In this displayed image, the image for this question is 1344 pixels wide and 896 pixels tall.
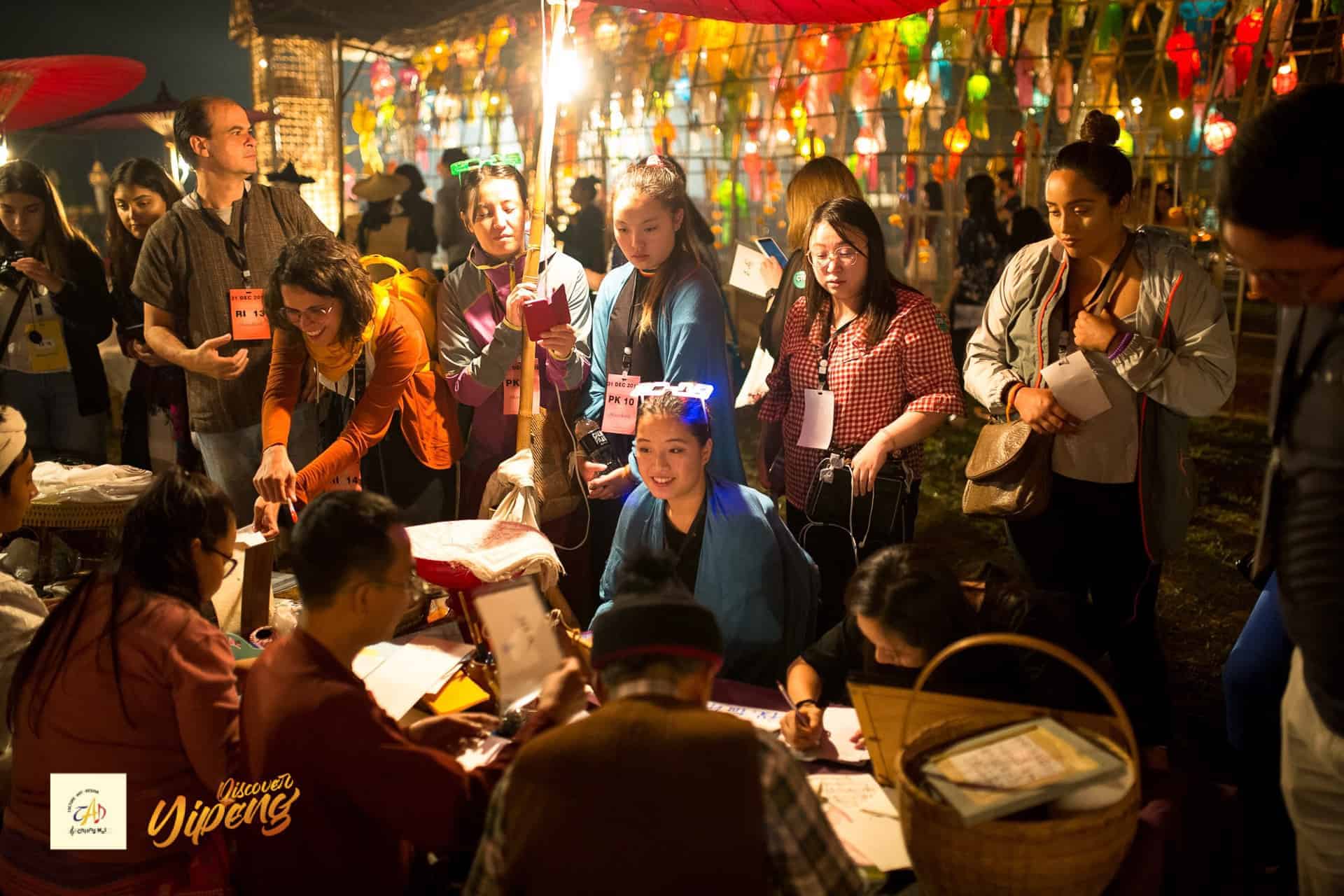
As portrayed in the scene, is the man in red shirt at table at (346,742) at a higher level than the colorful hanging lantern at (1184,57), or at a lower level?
lower

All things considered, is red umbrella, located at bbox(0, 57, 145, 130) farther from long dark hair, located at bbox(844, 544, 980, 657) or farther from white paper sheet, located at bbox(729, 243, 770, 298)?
long dark hair, located at bbox(844, 544, 980, 657)

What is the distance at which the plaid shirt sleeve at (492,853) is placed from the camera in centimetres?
131

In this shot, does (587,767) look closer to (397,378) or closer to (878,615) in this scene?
(878,615)

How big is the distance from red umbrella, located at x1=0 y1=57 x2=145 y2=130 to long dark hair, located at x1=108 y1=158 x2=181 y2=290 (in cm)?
54

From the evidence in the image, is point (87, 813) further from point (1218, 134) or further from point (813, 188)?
point (1218, 134)

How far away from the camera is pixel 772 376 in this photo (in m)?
3.10

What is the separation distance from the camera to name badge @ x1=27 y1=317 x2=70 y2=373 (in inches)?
156

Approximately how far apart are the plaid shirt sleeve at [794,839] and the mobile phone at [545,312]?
5.79 feet

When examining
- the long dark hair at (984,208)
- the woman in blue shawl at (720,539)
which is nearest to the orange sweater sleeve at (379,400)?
the woman in blue shawl at (720,539)

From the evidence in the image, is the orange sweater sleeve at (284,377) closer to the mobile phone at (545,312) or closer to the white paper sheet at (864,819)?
the mobile phone at (545,312)

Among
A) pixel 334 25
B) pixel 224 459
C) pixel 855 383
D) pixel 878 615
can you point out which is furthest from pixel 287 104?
pixel 878 615

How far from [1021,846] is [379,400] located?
216 cm

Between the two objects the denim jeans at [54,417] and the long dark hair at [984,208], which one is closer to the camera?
the denim jeans at [54,417]

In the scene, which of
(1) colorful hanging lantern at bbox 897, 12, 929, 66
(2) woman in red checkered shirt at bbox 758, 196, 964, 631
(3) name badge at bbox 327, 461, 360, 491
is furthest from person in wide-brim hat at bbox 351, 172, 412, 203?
(2) woman in red checkered shirt at bbox 758, 196, 964, 631
